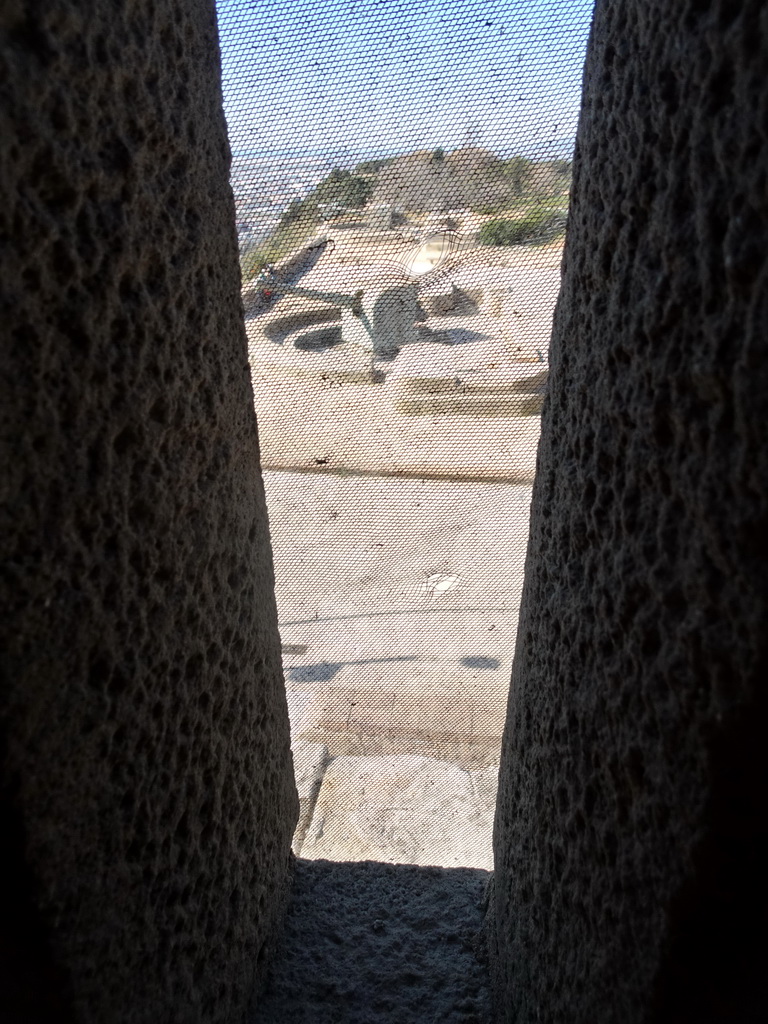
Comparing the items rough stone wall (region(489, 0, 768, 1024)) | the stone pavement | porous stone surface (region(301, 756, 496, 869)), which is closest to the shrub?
the stone pavement

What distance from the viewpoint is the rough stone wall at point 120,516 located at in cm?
44

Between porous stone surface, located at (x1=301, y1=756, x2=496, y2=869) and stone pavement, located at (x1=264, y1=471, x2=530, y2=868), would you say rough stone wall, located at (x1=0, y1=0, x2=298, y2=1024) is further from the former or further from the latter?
porous stone surface, located at (x1=301, y1=756, x2=496, y2=869)

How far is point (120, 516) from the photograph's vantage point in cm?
52

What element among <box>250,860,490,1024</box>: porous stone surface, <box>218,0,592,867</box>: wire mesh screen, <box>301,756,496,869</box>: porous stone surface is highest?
<box>218,0,592,867</box>: wire mesh screen

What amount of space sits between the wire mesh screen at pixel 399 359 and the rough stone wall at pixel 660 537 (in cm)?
53

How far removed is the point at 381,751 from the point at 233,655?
1.00 metres

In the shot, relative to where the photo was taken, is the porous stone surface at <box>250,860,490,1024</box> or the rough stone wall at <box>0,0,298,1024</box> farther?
the porous stone surface at <box>250,860,490,1024</box>

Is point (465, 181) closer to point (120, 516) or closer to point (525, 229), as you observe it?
point (525, 229)

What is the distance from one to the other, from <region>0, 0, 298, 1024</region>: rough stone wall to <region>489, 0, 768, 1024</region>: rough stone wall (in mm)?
263

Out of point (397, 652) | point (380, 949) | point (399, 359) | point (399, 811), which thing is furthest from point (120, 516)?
point (399, 811)

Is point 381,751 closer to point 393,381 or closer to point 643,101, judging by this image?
point 393,381

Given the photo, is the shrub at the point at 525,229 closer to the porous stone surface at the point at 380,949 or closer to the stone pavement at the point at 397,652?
the stone pavement at the point at 397,652

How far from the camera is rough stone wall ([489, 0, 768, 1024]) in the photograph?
15.2 inches

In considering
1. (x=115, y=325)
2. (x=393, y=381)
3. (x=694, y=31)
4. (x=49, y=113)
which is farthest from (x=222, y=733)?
(x=393, y=381)
